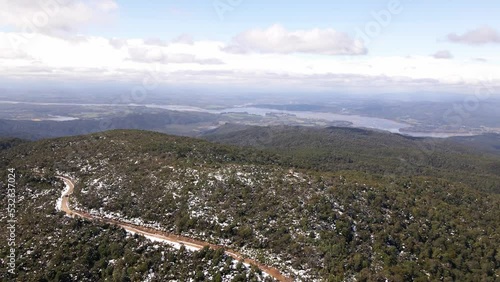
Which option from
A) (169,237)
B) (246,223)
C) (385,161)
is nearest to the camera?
(169,237)

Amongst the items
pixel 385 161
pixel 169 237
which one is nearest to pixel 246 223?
pixel 169 237

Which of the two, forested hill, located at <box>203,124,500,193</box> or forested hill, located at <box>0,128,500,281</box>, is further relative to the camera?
forested hill, located at <box>203,124,500,193</box>

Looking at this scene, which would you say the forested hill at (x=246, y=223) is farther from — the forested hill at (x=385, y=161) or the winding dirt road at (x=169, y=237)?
the forested hill at (x=385, y=161)

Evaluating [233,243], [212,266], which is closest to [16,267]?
[212,266]

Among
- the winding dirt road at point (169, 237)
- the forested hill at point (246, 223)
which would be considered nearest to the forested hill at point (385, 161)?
the forested hill at point (246, 223)

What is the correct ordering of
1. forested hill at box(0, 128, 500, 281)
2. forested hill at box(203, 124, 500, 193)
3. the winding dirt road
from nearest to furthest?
1. the winding dirt road
2. forested hill at box(0, 128, 500, 281)
3. forested hill at box(203, 124, 500, 193)

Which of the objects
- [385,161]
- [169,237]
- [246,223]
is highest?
[246,223]

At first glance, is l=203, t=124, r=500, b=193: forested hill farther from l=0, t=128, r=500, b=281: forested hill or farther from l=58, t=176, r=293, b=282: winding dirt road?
l=58, t=176, r=293, b=282: winding dirt road

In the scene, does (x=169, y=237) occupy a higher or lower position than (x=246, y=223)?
lower

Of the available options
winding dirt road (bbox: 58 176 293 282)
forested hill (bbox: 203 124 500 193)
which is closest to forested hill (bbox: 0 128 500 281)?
winding dirt road (bbox: 58 176 293 282)

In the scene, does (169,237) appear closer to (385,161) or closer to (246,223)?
(246,223)
